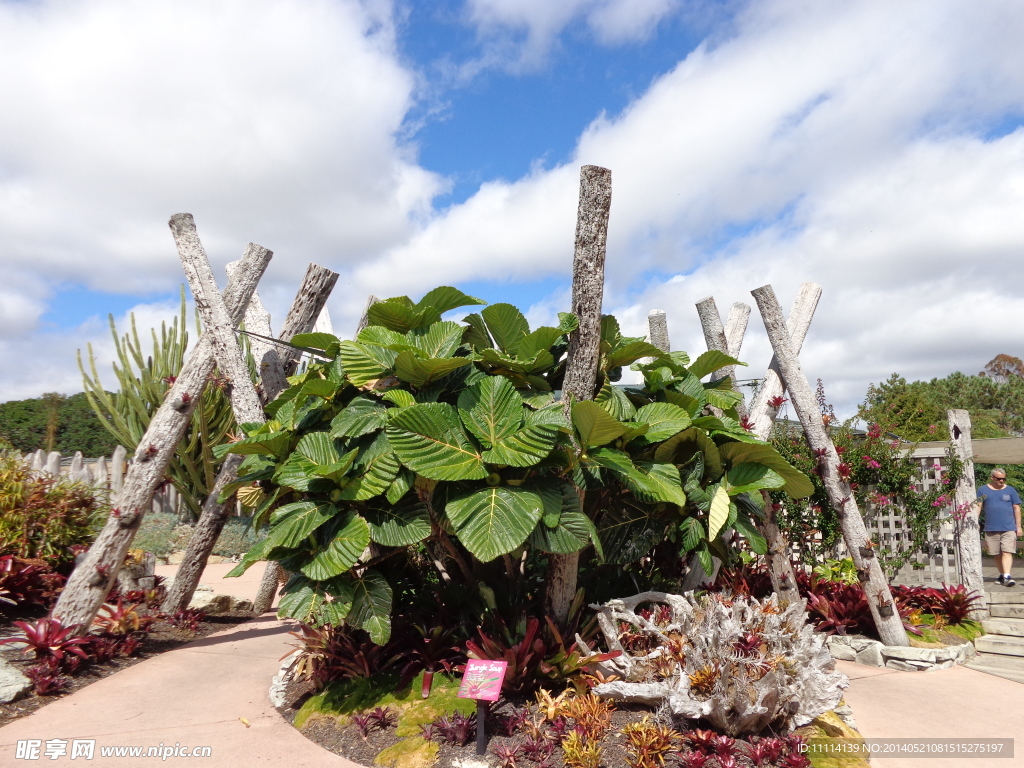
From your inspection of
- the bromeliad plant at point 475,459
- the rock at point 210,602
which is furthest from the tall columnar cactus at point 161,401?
the bromeliad plant at point 475,459

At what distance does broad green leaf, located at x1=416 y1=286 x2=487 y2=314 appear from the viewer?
4.05 metres

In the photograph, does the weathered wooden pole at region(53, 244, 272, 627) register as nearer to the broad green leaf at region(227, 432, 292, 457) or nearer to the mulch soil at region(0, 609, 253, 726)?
the mulch soil at region(0, 609, 253, 726)

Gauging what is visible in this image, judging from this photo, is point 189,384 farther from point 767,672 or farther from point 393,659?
point 767,672

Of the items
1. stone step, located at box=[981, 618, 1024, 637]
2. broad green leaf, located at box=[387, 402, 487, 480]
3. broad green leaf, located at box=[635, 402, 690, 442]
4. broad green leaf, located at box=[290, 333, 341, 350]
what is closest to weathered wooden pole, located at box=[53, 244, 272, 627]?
broad green leaf, located at box=[290, 333, 341, 350]

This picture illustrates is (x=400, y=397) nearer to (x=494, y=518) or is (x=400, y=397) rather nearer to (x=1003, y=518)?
(x=494, y=518)

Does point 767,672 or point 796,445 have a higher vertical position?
point 796,445

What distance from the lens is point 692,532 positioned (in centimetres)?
370

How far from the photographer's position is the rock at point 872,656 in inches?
198

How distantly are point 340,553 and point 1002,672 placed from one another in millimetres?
4842

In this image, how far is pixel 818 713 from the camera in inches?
129

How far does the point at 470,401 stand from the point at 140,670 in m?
3.32

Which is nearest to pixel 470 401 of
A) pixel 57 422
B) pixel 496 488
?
pixel 496 488

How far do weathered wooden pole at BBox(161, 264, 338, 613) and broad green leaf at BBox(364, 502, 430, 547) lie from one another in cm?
242

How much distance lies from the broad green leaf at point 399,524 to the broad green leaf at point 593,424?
3.13 ft
